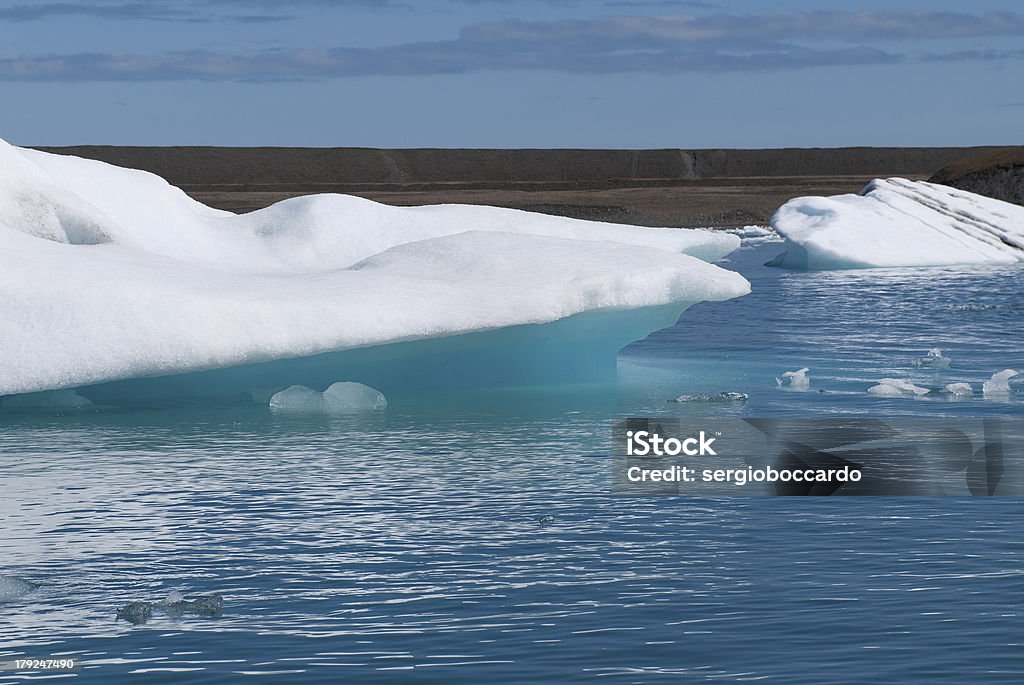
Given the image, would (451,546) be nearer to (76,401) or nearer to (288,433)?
(288,433)

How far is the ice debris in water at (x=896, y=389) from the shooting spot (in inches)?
466

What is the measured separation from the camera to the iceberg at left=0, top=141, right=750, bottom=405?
10.2m

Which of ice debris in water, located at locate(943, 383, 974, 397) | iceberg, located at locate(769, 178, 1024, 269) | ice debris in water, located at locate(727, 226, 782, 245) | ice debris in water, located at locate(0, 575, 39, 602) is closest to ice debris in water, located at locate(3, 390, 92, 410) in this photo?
ice debris in water, located at locate(0, 575, 39, 602)

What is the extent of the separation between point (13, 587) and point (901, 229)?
962 inches

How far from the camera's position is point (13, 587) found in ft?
20.2

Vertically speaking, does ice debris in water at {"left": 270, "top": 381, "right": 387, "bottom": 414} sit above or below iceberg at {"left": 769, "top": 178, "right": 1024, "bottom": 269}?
below

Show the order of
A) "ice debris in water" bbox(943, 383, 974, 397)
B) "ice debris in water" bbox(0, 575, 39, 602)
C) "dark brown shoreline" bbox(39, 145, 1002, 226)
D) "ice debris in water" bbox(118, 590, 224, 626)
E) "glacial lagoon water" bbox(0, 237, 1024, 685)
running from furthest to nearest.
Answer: "dark brown shoreline" bbox(39, 145, 1002, 226)
"ice debris in water" bbox(943, 383, 974, 397)
"ice debris in water" bbox(0, 575, 39, 602)
"ice debris in water" bbox(118, 590, 224, 626)
"glacial lagoon water" bbox(0, 237, 1024, 685)

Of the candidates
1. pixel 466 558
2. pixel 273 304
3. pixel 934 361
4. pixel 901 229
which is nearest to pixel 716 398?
pixel 934 361

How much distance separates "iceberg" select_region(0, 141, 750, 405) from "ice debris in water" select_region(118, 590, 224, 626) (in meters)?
4.35

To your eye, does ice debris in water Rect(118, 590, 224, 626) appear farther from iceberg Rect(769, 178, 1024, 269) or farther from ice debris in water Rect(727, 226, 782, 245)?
ice debris in water Rect(727, 226, 782, 245)

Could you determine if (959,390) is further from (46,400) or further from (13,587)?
(13,587)

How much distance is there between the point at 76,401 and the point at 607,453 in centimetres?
417

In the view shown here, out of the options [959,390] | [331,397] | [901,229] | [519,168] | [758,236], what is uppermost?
[519,168]

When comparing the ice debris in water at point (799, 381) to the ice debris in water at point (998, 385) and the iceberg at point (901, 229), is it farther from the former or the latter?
the iceberg at point (901, 229)
